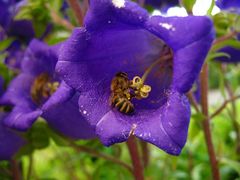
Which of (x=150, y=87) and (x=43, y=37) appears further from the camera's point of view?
(x=43, y=37)

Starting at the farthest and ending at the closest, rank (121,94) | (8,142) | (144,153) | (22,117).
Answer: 1. (144,153)
2. (8,142)
3. (22,117)
4. (121,94)

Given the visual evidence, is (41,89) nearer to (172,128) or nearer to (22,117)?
(22,117)

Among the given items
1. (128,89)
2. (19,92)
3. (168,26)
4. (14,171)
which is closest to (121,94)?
(128,89)

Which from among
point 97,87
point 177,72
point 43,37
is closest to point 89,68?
point 97,87

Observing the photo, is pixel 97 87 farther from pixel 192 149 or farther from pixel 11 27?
pixel 192 149

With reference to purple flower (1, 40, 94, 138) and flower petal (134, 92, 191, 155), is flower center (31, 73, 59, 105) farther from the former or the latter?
flower petal (134, 92, 191, 155)

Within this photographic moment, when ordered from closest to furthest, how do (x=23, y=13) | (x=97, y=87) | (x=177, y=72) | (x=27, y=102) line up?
(x=177, y=72) → (x=97, y=87) → (x=27, y=102) → (x=23, y=13)

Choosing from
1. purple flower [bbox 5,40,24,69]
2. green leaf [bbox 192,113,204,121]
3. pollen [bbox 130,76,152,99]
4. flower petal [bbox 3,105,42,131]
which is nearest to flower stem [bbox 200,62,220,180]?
green leaf [bbox 192,113,204,121]
